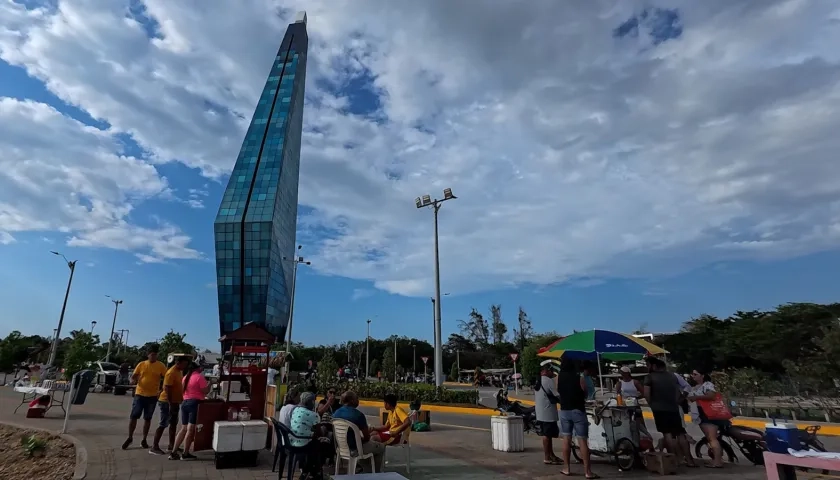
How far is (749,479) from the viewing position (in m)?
6.21

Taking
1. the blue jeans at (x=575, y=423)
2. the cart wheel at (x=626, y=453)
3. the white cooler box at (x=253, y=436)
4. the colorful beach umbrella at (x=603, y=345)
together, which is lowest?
the cart wheel at (x=626, y=453)

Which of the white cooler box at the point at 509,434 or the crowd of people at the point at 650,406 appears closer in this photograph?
the crowd of people at the point at 650,406

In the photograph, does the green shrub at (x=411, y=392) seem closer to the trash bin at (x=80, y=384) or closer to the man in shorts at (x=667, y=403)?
the trash bin at (x=80, y=384)

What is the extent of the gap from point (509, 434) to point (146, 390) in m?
6.25

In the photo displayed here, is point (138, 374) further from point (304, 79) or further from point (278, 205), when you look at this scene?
point (304, 79)

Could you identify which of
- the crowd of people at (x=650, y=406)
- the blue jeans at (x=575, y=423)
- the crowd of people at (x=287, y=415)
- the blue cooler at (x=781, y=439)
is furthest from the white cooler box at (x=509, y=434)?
the blue cooler at (x=781, y=439)

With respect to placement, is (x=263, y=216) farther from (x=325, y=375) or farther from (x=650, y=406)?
(x=650, y=406)

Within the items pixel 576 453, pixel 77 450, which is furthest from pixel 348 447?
pixel 77 450

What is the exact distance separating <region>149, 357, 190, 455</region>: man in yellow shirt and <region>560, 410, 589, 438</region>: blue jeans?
5.93m

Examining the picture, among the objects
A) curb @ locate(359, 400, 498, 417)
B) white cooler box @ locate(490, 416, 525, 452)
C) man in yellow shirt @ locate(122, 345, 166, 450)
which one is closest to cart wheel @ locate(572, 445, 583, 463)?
white cooler box @ locate(490, 416, 525, 452)

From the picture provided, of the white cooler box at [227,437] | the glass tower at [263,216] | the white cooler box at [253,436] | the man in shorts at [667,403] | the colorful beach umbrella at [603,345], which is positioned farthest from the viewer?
the glass tower at [263,216]

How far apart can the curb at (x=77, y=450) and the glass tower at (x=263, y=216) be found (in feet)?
141

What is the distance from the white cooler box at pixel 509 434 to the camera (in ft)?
27.3

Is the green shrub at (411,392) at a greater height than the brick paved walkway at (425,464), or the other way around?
the green shrub at (411,392)
